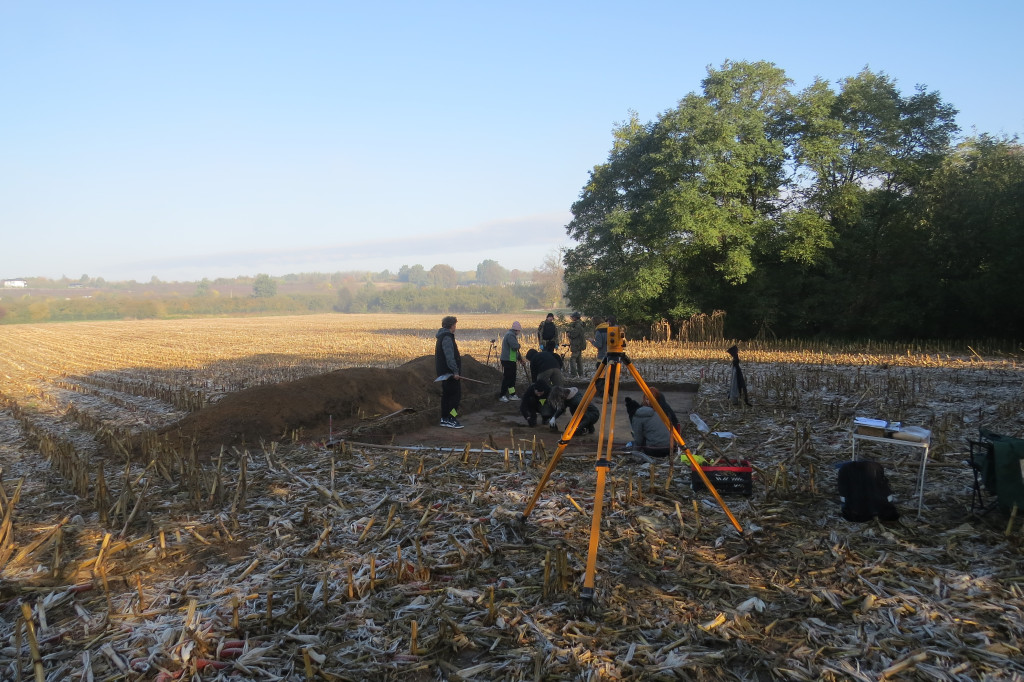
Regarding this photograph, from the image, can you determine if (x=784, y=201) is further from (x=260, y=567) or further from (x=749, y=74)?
(x=260, y=567)

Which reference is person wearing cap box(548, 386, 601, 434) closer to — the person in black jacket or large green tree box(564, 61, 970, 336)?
the person in black jacket

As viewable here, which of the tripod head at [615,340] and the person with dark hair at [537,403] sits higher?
the tripod head at [615,340]

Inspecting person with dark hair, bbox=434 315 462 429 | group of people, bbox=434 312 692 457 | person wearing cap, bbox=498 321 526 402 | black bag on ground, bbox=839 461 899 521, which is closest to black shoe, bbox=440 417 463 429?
group of people, bbox=434 312 692 457

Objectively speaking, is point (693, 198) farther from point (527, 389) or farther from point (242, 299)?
point (242, 299)

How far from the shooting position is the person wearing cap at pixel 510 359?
13227 millimetres

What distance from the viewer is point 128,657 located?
4113mm

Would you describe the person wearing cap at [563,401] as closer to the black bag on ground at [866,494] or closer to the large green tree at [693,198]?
the black bag on ground at [866,494]

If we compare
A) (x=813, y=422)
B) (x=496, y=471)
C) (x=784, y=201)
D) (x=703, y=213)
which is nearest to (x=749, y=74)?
(x=784, y=201)

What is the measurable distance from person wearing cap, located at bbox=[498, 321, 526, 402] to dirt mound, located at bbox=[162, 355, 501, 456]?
0.49 meters

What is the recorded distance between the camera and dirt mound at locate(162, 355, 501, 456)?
10.3m

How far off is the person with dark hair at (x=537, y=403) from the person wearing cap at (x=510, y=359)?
174 centimetres

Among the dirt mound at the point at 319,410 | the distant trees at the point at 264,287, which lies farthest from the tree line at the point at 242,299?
the dirt mound at the point at 319,410

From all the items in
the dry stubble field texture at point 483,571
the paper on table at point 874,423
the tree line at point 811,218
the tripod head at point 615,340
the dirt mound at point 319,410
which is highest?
the tree line at point 811,218

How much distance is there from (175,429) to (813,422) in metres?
10.6
